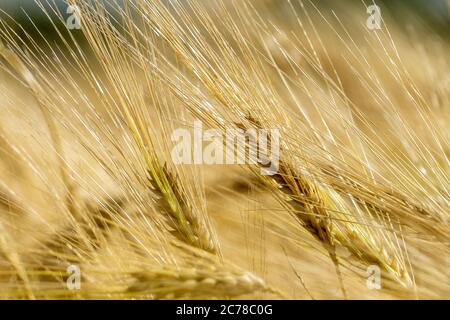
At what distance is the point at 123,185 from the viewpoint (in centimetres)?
80

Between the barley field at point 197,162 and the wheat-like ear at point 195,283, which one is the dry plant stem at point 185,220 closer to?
the barley field at point 197,162

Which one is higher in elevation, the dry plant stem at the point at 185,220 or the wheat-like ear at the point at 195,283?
the dry plant stem at the point at 185,220

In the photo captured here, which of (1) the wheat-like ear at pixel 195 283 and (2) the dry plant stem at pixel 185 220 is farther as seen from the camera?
(2) the dry plant stem at pixel 185 220

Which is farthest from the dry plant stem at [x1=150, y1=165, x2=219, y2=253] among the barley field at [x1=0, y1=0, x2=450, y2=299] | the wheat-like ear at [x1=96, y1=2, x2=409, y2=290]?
the wheat-like ear at [x1=96, y1=2, x2=409, y2=290]

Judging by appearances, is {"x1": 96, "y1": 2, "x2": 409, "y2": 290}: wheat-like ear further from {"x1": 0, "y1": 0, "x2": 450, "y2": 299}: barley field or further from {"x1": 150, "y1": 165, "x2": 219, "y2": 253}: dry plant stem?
{"x1": 150, "y1": 165, "x2": 219, "y2": 253}: dry plant stem

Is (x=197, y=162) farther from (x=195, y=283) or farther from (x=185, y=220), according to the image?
(x=195, y=283)

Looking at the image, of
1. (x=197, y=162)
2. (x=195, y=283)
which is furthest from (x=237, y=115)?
(x=195, y=283)

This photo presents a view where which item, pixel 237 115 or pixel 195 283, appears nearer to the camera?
pixel 195 283

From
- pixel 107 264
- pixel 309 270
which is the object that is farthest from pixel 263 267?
pixel 107 264

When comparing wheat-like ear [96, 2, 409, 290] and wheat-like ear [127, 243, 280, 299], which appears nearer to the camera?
wheat-like ear [127, 243, 280, 299]

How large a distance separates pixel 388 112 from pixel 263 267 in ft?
0.90

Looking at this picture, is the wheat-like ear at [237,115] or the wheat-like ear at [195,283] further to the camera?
the wheat-like ear at [237,115]

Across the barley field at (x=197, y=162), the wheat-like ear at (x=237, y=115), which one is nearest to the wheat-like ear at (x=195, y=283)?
the barley field at (x=197, y=162)
